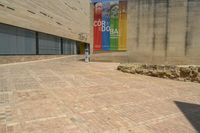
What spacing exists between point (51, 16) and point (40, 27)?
12.5 feet

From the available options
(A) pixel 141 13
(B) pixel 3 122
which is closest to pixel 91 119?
(B) pixel 3 122

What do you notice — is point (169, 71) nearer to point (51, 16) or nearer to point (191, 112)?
point (191, 112)

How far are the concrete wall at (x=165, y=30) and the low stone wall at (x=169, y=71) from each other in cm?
360

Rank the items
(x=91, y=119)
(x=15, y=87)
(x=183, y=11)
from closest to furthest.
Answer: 1. (x=91, y=119)
2. (x=15, y=87)
3. (x=183, y=11)

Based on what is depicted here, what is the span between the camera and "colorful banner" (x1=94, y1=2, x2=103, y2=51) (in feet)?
110

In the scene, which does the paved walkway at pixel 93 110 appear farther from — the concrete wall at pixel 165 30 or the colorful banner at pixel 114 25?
the colorful banner at pixel 114 25

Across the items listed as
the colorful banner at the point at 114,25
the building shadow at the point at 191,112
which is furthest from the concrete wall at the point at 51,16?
the building shadow at the point at 191,112

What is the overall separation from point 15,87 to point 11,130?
310 cm

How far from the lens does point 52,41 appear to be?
82.1 ft

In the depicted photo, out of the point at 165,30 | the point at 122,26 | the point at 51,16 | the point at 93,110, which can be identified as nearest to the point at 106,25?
the point at 122,26

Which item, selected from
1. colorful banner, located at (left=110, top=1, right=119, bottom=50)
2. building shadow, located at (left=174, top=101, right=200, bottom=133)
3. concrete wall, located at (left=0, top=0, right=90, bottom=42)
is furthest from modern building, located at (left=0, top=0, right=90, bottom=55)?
building shadow, located at (left=174, top=101, right=200, bottom=133)

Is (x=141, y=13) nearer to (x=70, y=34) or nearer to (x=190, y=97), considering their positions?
(x=190, y=97)

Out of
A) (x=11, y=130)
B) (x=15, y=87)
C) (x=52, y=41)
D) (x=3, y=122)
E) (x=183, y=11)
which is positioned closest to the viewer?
(x=11, y=130)

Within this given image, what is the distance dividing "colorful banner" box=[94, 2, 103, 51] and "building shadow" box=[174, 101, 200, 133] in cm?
2893
